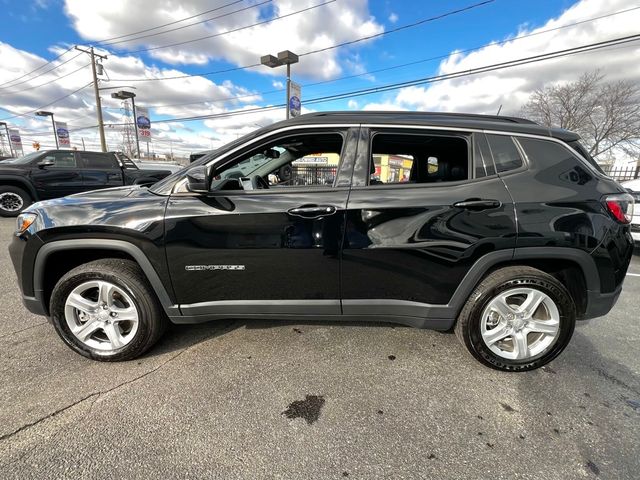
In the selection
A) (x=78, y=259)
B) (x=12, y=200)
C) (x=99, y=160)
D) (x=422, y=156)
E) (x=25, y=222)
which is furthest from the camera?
(x=99, y=160)

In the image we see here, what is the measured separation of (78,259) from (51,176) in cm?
776

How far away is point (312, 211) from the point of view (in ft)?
7.31

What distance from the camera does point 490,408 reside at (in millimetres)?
2127

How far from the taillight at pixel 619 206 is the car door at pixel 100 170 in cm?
1037

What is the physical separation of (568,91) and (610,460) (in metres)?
30.5

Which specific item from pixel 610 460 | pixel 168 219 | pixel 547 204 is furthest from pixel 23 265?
pixel 610 460

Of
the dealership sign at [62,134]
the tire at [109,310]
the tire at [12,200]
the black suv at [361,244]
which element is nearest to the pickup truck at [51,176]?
the tire at [12,200]

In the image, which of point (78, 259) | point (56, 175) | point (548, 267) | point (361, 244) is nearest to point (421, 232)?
point (361, 244)

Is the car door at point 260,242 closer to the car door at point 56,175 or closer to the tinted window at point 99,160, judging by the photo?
the car door at point 56,175

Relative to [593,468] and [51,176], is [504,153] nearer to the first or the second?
[593,468]

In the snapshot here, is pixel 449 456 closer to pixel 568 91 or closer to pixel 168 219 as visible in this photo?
pixel 168 219

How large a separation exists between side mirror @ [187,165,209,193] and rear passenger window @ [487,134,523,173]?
6.50 feet

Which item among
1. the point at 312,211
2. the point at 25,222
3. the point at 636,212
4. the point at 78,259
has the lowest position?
the point at 78,259

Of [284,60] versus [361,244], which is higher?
[284,60]
